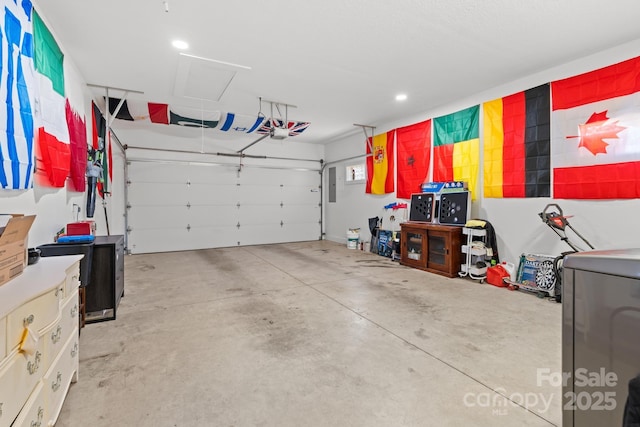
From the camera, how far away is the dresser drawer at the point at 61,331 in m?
1.52

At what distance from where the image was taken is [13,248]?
160 centimetres

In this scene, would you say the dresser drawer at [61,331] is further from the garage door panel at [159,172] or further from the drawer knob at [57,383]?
the garage door panel at [159,172]

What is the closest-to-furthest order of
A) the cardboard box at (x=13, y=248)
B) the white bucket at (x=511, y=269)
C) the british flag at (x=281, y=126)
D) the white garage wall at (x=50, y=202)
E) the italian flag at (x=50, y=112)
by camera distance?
the cardboard box at (x=13, y=248), the white garage wall at (x=50, y=202), the italian flag at (x=50, y=112), the white bucket at (x=511, y=269), the british flag at (x=281, y=126)

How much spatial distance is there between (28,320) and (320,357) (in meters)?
1.80

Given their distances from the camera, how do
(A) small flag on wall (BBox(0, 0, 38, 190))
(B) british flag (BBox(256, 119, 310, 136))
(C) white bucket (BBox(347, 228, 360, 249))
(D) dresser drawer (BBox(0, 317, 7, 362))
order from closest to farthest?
(D) dresser drawer (BBox(0, 317, 7, 362)) < (A) small flag on wall (BBox(0, 0, 38, 190)) < (B) british flag (BBox(256, 119, 310, 136)) < (C) white bucket (BBox(347, 228, 360, 249))

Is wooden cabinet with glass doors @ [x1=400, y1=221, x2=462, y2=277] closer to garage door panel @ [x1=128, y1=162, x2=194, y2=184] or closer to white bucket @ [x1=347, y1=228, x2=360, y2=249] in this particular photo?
white bucket @ [x1=347, y1=228, x2=360, y2=249]

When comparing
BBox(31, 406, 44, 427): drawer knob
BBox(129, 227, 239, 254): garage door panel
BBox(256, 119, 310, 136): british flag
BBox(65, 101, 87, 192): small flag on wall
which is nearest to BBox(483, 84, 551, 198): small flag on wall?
BBox(256, 119, 310, 136): british flag

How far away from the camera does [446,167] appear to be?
5.40 metres

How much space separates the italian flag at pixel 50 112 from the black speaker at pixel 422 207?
528cm

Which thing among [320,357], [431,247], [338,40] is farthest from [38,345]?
[431,247]

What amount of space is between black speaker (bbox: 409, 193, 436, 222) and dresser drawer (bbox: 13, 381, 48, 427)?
17.4ft

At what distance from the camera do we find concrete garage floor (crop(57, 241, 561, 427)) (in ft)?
5.76

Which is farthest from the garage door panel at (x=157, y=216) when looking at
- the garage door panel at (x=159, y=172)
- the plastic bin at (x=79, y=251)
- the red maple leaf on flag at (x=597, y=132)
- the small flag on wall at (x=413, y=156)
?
the red maple leaf on flag at (x=597, y=132)

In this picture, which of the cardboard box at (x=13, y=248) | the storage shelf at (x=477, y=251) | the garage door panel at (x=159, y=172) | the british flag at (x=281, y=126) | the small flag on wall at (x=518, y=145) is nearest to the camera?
the cardboard box at (x=13, y=248)
